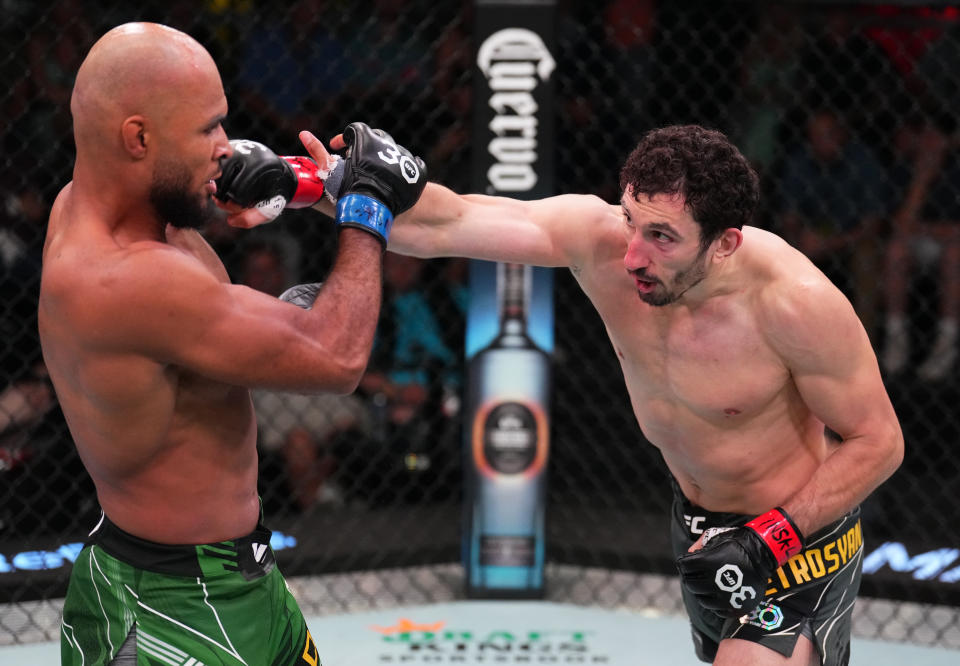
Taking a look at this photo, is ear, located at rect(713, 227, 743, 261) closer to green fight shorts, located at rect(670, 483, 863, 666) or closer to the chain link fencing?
green fight shorts, located at rect(670, 483, 863, 666)

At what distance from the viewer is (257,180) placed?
1.56m

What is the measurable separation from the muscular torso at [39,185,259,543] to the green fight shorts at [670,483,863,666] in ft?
2.75

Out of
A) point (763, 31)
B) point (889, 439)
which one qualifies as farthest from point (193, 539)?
point (763, 31)

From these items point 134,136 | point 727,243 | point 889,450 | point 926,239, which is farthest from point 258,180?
point 926,239

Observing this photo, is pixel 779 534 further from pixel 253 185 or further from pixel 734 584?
pixel 253 185

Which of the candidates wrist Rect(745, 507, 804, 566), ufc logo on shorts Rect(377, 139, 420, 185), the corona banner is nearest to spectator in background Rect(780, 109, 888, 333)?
the corona banner

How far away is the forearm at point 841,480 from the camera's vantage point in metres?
1.85

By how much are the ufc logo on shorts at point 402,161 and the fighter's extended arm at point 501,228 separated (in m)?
0.17

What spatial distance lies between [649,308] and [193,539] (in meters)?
0.85

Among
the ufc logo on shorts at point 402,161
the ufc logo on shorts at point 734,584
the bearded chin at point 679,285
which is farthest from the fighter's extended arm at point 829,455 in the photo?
the ufc logo on shorts at point 402,161

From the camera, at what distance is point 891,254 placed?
3.66 m

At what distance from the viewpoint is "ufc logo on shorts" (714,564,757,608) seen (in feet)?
5.85

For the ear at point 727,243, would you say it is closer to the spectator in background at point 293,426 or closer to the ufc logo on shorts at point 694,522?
the ufc logo on shorts at point 694,522

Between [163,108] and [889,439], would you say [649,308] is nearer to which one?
[889,439]
